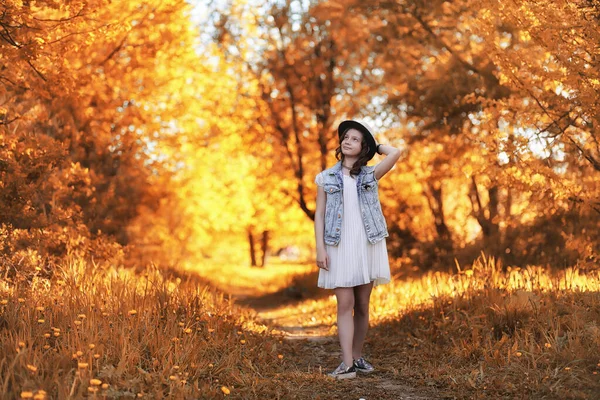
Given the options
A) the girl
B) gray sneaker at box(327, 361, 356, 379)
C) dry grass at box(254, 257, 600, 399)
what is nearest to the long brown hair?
the girl

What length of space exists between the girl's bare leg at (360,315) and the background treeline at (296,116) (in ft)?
7.65

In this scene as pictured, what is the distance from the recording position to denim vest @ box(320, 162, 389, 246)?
17.6 ft

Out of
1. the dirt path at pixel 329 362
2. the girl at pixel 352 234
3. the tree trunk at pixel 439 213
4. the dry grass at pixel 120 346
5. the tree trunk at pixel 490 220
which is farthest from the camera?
the tree trunk at pixel 439 213

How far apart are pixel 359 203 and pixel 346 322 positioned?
99 cm

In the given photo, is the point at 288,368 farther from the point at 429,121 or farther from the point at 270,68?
the point at 270,68

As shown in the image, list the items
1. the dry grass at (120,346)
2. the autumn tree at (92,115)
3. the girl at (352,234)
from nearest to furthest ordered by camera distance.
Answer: the dry grass at (120,346) < the girl at (352,234) < the autumn tree at (92,115)

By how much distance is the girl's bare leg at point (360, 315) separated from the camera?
5.48 meters

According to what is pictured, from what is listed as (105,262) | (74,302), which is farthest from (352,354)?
(105,262)

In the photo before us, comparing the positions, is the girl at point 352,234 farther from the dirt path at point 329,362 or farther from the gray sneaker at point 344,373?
the dirt path at point 329,362

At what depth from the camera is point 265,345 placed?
6.04 meters

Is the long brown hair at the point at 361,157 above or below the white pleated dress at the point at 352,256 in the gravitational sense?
above

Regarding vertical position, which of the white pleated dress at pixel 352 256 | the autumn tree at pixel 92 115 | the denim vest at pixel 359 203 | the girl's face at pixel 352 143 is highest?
the autumn tree at pixel 92 115

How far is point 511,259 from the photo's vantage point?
1053 centimetres

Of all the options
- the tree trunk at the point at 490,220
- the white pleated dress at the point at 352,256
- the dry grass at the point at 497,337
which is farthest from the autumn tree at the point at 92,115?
the tree trunk at the point at 490,220
